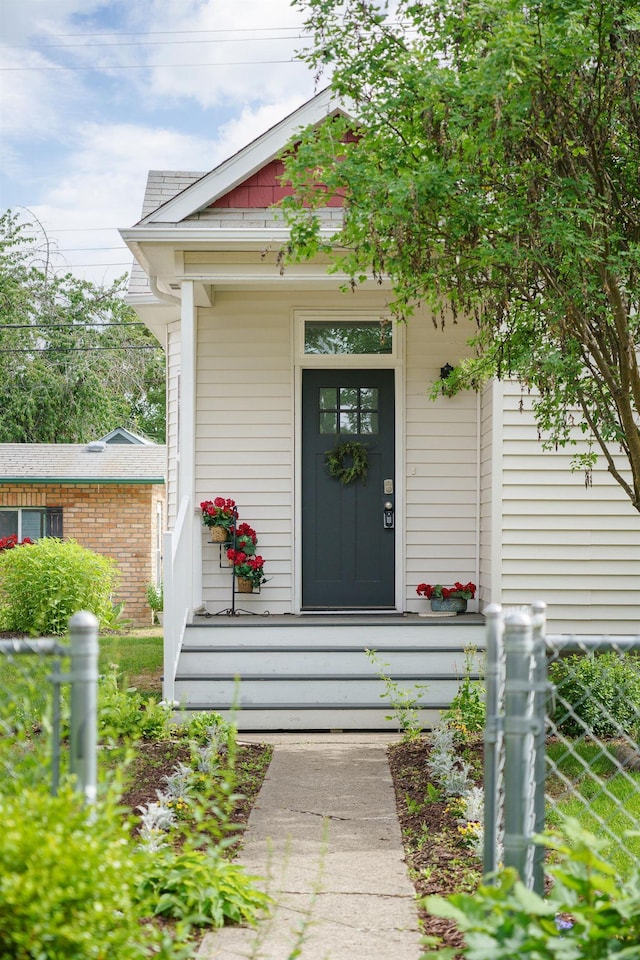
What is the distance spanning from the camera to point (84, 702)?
2.41 metres

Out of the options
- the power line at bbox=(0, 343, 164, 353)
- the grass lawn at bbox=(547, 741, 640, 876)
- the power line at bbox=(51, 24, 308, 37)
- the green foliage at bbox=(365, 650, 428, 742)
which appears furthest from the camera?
the power line at bbox=(0, 343, 164, 353)

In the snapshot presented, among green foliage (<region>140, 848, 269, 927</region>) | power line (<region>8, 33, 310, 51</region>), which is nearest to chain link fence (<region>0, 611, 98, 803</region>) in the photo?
green foliage (<region>140, 848, 269, 927</region>)

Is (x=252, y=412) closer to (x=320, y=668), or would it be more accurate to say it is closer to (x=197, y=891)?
(x=320, y=668)

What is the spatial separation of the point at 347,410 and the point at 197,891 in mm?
5911

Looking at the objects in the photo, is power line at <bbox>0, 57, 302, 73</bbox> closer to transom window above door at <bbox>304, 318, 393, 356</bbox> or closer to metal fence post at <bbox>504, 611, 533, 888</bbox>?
transom window above door at <bbox>304, 318, 393, 356</bbox>

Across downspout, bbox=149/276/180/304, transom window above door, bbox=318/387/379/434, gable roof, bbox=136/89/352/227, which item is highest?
gable roof, bbox=136/89/352/227

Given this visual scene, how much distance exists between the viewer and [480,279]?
5734mm

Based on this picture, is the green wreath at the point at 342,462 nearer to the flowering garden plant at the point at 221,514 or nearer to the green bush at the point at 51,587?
the flowering garden plant at the point at 221,514

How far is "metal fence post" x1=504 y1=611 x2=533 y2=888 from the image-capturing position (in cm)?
249

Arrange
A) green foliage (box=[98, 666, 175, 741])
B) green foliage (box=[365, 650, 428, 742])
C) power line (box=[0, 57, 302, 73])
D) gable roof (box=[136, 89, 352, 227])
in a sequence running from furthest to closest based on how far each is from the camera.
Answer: power line (box=[0, 57, 302, 73]) → gable roof (box=[136, 89, 352, 227]) → green foliage (box=[365, 650, 428, 742]) → green foliage (box=[98, 666, 175, 741])

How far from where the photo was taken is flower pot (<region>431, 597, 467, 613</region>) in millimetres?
8391

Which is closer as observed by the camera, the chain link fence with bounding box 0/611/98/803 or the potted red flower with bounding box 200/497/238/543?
the chain link fence with bounding box 0/611/98/803

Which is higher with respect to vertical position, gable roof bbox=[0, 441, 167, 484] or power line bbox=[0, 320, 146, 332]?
power line bbox=[0, 320, 146, 332]

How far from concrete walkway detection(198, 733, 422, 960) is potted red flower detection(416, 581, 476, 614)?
205 cm
